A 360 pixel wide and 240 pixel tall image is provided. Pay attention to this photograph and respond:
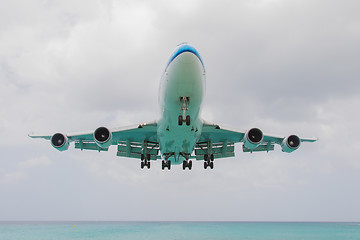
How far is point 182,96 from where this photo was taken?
15766 millimetres

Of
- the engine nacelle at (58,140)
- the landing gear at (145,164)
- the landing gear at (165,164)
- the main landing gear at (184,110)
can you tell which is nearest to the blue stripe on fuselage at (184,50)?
the main landing gear at (184,110)

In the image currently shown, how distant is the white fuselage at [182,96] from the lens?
48.1 ft

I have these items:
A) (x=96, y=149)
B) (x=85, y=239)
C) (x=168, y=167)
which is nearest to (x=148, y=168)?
(x=168, y=167)

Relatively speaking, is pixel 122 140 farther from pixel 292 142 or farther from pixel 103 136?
pixel 292 142

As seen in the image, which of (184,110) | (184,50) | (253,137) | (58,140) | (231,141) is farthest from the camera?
(231,141)

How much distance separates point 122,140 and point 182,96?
9853 millimetres

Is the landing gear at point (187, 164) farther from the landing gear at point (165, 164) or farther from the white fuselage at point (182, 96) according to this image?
the white fuselage at point (182, 96)

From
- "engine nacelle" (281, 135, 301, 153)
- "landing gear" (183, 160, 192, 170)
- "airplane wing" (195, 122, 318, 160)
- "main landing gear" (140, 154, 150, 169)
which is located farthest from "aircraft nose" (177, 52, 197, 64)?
"main landing gear" (140, 154, 150, 169)

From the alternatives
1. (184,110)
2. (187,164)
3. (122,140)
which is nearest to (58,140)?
(122,140)

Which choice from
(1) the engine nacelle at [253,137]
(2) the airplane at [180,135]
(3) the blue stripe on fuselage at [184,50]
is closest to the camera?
(3) the blue stripe on fuselage at [184,50]

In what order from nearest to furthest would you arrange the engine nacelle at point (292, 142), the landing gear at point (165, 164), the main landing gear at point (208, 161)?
1. the engine nacelle at point (292, 142)
2. the main landing gear at point (208, 161)
3. the landing gear at point (165, 164)

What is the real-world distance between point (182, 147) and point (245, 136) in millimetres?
3969

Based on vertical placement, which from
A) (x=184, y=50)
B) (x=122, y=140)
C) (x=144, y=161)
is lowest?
(x=144, y=161)

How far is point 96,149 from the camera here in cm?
2495
